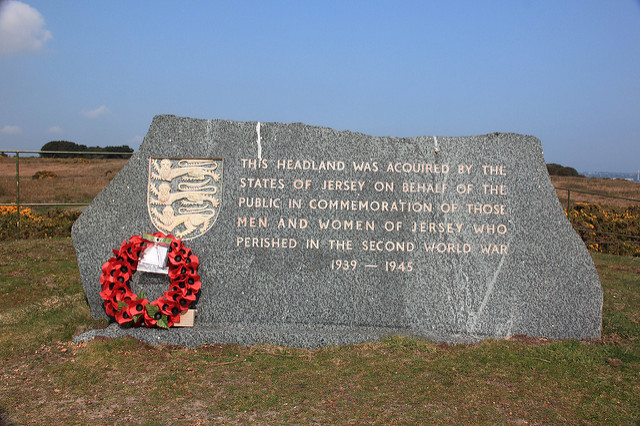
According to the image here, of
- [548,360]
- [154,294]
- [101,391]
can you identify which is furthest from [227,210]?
[548,360]

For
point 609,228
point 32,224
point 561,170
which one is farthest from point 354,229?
point 561,170

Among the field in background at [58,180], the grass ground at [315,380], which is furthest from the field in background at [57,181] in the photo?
the grass ground at [315,380]

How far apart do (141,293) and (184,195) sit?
0.96 metres

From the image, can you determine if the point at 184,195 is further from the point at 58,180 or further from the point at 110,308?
the point at 58,180

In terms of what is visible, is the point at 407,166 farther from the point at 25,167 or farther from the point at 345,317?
the point at 25,167

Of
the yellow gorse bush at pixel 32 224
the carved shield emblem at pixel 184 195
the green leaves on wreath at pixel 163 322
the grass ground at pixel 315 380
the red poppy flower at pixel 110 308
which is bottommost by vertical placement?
the grass ground at pixel 315 380

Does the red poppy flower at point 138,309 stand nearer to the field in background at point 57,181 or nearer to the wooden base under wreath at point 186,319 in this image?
the wooden base under wreath at point 186,319

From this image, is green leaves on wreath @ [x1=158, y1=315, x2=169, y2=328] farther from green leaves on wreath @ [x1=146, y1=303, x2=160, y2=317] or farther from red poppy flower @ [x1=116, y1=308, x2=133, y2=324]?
red poppy flower @ [x1=116, y1=308, x2=133, y2=324]

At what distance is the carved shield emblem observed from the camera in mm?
4969

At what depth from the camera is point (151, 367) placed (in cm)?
400

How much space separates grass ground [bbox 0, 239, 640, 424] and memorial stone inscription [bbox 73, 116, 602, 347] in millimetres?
404

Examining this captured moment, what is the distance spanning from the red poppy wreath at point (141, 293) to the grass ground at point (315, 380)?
292 mm

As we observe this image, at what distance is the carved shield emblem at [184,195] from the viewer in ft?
16.3

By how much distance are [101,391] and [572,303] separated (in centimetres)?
396
